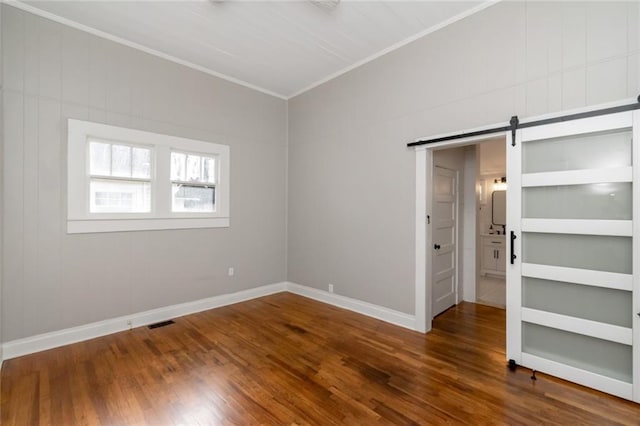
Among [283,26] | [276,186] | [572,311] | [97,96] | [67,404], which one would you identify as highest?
[283,26]

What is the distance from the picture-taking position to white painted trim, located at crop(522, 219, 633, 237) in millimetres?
2299

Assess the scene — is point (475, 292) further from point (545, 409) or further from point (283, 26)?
point (283, 26)

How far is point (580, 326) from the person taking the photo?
8.15ft

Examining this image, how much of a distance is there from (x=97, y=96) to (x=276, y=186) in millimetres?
2820

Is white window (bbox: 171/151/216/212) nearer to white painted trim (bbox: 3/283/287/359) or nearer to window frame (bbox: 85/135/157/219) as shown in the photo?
window frame (bbox: 85/135/157/219)

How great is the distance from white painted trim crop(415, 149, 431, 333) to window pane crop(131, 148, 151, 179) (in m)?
3.57

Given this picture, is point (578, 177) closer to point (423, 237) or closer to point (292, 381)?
point (423, 237)

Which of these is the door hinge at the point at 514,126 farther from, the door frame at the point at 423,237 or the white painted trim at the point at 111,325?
the white painted trim at the point at 111,325

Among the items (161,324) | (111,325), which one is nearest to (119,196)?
(111,325)

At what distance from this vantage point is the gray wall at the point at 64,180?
3.00 meters

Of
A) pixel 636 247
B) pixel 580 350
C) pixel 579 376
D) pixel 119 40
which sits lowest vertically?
pixel 579 376

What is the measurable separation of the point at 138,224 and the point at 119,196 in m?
0.42

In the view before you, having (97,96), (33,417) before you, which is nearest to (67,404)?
(33,417)

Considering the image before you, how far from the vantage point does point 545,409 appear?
7.06 ft
